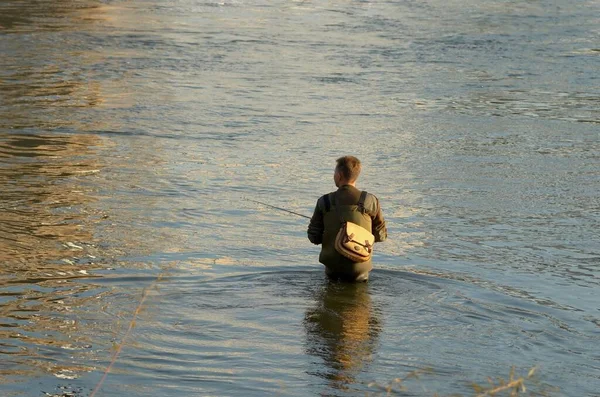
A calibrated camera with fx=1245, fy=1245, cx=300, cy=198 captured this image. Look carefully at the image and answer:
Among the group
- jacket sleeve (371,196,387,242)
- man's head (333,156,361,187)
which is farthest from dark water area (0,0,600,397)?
man's head (333,156,361,187)

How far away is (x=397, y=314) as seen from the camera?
7879mm

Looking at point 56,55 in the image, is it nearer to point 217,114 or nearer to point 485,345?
point 217,114

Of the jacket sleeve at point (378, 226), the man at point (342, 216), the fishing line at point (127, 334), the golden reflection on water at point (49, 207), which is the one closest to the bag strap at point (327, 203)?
the man at point (342, 216)

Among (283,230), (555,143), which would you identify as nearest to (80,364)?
(283,230)

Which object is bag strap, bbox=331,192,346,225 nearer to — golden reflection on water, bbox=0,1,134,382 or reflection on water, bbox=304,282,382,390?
reflection on water, bbox=304,282,382,390

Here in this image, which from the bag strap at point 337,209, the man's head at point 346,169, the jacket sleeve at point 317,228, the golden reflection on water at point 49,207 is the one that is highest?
the man's head at point 346,169

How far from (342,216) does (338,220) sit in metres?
0.04

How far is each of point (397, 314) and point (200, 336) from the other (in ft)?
4.43

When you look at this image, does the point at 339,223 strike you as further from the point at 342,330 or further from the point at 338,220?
the point at 342,330

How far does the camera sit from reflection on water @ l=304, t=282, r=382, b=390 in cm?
675

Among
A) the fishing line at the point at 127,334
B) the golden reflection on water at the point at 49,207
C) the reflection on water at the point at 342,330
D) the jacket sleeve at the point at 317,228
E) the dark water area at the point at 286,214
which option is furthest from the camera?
the jacket sleeve at the point at 317,228

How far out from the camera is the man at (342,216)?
8.21 meters

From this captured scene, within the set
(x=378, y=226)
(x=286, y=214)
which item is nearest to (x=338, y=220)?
(x=378, y=226)

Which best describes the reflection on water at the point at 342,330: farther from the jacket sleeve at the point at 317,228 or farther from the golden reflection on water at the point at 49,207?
the golden reflection on water at the point at 49,207
